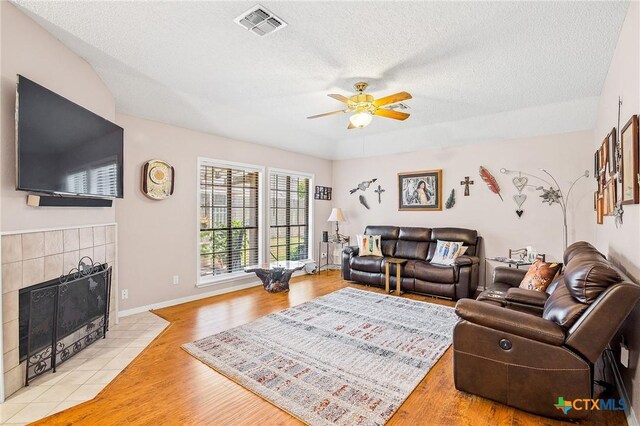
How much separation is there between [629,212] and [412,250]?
3.64 m

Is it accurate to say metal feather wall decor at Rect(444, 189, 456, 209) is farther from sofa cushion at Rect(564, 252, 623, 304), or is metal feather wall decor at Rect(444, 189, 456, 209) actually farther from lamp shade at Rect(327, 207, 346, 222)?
sofa cushion at Rect(564, 252, 623, 304)

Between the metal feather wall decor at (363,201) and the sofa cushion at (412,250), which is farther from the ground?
the metal feather wall decor at (363,201)

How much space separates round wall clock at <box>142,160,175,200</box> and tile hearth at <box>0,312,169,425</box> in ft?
5.62

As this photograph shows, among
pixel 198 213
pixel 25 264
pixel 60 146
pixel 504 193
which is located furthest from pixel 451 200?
pixel 25 264

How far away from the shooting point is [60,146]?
2.52m

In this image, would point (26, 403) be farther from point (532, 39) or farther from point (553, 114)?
point (553, 114)

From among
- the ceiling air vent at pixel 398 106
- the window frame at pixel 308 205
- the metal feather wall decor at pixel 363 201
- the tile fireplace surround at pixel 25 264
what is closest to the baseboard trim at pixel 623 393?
the ceiling air vent at pixel 398 106

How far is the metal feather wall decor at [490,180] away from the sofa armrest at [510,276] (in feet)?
6.01

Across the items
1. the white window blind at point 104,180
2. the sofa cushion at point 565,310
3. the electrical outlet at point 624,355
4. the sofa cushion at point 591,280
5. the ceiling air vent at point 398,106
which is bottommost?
the electrical outlet at point 624,355

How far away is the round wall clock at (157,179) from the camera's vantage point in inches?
162

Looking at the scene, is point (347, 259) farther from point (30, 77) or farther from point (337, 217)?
point (30, 77)

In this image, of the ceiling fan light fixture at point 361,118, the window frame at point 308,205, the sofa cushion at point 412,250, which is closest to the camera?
the ceiling fan light fixture at point 361,118

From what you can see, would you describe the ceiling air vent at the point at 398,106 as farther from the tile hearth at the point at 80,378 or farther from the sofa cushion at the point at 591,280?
the tile hearth at the point at 80,378

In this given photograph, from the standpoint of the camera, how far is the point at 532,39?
2.56 meters
